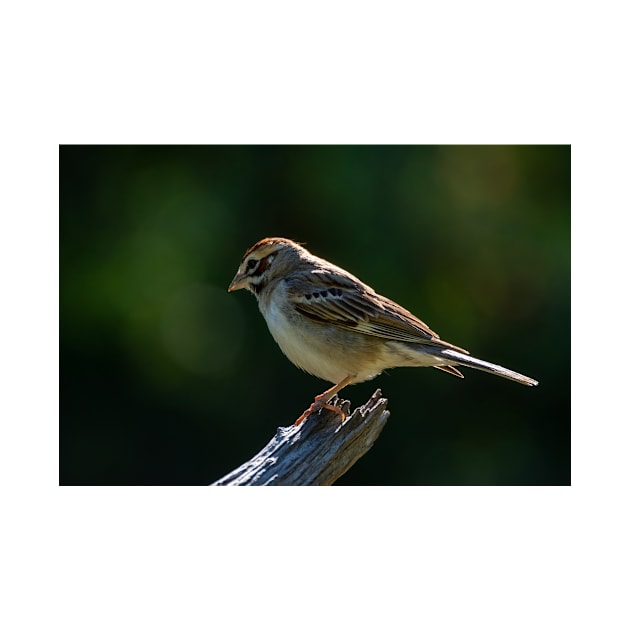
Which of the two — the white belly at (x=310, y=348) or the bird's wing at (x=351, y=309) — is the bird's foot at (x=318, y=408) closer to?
the white belly at (x=310, y=348)

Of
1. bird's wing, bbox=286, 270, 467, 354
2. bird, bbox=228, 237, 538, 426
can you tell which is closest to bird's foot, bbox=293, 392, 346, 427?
bird, bbox=228, 237, 538, 426

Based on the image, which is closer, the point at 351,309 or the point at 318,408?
the point at 318,408

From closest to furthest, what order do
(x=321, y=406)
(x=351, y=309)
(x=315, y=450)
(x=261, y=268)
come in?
(x=315, y=450)
(x=321, y=406)
(x=351, y=309)
(x=261, y=268)

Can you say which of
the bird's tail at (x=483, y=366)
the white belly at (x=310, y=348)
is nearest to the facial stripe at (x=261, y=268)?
the white belly at (x=310, y=348)

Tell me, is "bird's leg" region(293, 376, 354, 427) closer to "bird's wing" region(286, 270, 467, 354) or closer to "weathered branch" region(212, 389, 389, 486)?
Result: "weathered branch" region(212, 389, 389, 486)

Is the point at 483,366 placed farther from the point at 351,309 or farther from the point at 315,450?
the point at 315,450

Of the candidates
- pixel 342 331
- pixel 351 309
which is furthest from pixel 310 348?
pixel 351 309
